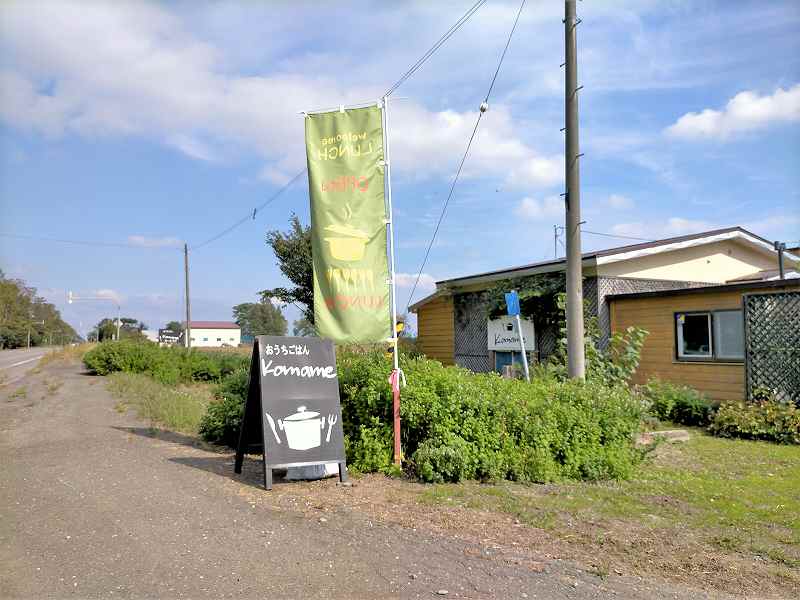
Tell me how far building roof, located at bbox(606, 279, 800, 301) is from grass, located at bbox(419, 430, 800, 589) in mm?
4704

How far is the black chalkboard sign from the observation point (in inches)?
261

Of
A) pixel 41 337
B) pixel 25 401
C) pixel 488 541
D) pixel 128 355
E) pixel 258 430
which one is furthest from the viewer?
pixel 41 337

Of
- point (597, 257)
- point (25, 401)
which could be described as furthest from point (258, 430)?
point (25, 401)

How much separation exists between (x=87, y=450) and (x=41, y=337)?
121414 mm

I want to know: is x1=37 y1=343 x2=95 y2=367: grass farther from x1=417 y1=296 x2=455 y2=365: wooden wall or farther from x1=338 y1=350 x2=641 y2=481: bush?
x1=338 y1=350 x2=641 y2=481: bush

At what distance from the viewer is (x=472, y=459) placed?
6711 millimetres

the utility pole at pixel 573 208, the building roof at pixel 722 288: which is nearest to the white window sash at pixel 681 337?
the building roof at pixel 722 288

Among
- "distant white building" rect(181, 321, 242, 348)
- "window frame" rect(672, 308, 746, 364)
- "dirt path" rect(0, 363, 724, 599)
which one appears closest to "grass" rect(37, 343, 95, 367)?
"window frame" rect(672, 308, 746, 364)

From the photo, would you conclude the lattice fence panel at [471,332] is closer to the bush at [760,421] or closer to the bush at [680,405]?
the bush at [680,405]

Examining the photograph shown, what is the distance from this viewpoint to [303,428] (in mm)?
6781

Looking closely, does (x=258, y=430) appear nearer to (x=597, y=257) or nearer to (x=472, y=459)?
(x=472, y=459)

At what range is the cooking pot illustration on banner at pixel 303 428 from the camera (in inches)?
263

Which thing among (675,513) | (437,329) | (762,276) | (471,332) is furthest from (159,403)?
(762,276)

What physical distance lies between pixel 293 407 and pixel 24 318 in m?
101
